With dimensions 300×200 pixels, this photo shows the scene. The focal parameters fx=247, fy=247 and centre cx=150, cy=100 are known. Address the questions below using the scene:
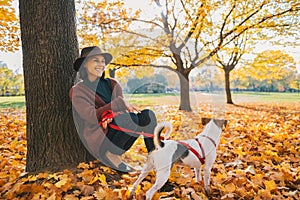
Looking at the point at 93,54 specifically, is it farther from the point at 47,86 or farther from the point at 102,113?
the point at 47,86

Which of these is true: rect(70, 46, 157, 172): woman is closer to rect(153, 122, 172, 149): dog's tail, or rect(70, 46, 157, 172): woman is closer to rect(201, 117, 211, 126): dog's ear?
rect(153, 122, 172, 149): dog's tail

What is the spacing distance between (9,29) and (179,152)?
715 centimetres

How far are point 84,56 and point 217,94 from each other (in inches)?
50.0

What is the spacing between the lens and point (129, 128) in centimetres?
182

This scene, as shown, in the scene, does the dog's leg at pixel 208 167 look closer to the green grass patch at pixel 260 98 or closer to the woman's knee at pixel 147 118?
the woman's knee at pixel 147 118

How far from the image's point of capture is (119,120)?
6.23ft

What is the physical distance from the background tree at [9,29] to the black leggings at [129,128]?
16.7 ft

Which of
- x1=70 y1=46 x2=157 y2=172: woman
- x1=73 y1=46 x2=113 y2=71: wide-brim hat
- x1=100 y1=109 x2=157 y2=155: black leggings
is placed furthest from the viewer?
x1=73 y1=46 x2=113 y2=71: wide-brim hat

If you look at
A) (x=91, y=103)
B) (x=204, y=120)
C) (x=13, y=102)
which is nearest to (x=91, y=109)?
(x=91, y=103)

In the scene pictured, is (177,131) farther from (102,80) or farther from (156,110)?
(102,80)

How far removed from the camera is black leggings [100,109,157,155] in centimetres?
173

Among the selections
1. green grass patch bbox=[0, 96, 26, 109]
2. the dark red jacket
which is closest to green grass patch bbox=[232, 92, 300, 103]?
green grass patch bbox=[0, 96, 26, 109]

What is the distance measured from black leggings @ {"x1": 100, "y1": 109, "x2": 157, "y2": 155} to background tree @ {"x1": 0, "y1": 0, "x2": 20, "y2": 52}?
509 centimetres

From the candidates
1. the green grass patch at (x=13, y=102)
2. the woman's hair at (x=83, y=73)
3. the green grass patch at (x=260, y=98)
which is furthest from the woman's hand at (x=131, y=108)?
the green grass patch at (x=260, y=98)
